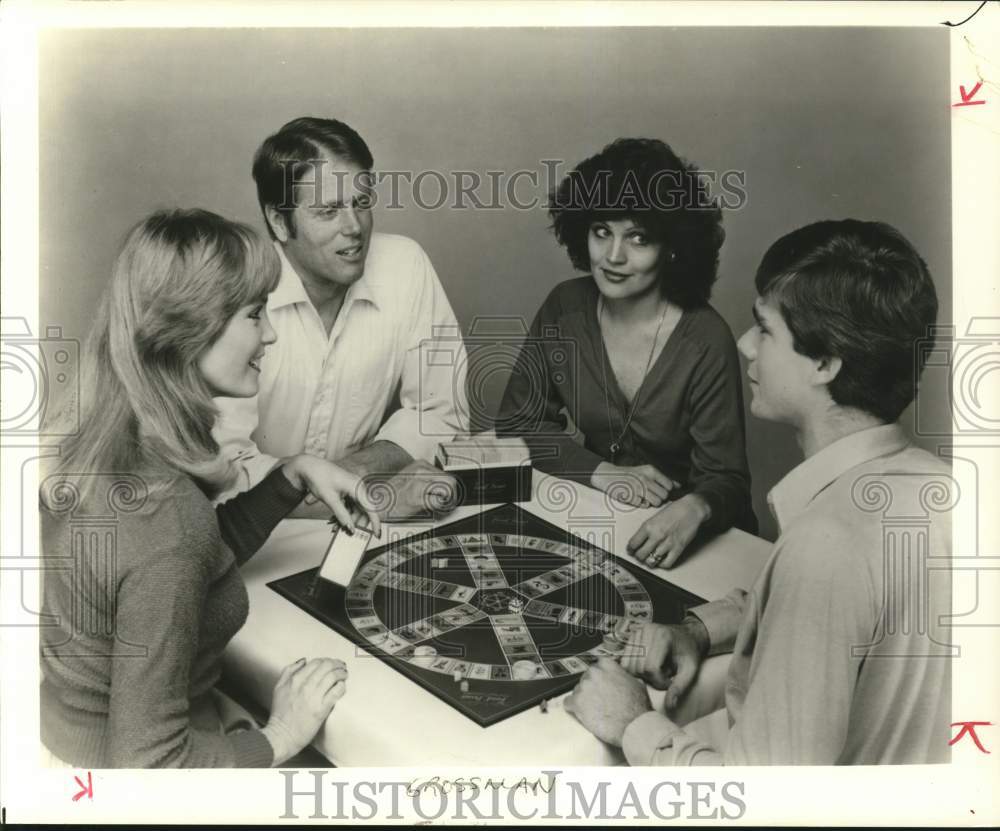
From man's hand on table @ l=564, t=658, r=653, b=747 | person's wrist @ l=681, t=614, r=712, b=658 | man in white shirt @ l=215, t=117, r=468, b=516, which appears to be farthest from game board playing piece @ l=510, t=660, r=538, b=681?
man in white shirt @ l=215, t=117, r=468, b=516

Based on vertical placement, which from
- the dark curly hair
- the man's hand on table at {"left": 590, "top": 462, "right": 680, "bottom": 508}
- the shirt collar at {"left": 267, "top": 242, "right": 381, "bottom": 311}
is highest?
the dark curly hair

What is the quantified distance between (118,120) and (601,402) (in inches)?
65.8

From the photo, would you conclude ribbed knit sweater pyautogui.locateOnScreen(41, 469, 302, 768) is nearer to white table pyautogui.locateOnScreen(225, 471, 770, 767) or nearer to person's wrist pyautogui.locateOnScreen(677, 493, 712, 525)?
white table pyautogui.locateOnScreen(225, 471, 770, 767)

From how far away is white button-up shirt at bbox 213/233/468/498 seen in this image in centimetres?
288

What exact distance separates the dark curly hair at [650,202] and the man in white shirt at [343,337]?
0.47 metres

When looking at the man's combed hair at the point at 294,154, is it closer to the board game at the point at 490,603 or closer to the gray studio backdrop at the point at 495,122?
the gray studio backdrop at the point at 495,122

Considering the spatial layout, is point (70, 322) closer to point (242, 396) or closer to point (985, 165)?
point (242, 396)

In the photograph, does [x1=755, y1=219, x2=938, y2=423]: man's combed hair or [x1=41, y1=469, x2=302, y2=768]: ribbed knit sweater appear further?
[x1=755, y1=219, x2=938, y2=423]: man's combed hair

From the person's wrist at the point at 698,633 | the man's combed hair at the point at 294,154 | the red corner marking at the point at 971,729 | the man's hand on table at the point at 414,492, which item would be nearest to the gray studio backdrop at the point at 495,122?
the man's combed hair at the point at 294,154

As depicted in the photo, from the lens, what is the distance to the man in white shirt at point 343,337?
2.85 m

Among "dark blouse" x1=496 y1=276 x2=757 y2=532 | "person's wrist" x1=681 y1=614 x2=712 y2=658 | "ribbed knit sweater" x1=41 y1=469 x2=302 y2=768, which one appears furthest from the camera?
"dark blouse" x1=496 y1=276 x2=757 y2=532

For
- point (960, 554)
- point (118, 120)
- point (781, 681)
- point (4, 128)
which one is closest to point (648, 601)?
point (781, 681)

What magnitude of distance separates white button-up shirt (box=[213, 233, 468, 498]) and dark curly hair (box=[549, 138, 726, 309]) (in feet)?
1.53

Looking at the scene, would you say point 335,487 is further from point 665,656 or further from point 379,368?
point 665,656
